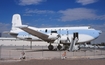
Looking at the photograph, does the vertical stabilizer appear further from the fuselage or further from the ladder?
the ladder

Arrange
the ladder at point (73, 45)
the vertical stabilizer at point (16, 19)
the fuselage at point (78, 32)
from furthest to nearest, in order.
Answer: the vertical stabilizer at point (16, 19) < the fuselage at point (78, 32) < the ladder at point (73, 45)

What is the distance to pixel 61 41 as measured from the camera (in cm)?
3219

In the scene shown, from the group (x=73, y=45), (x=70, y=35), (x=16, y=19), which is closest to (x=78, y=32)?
(x=70, y=35)

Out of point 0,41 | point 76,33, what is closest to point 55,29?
point 76,33

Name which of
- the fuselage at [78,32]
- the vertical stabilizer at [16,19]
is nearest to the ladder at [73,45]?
the fuselage at [78,32]

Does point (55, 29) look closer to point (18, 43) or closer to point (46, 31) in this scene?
point (46, 31)

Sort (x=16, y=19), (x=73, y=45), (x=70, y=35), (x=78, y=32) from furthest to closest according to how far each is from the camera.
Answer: (x=16, y=19)
(x=70, y=35)
(x=78, y=32)
(x=73, y=45)

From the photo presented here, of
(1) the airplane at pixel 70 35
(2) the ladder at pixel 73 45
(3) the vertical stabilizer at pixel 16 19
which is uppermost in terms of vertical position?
(3) the vertical stabilizer at pixel 16 19

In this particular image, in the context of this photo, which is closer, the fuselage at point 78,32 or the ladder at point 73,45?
the ladder at point 73,45

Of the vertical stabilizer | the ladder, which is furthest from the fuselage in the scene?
the vertical stabilizer

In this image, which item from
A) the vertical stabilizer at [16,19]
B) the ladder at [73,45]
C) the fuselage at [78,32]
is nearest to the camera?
the ladder at [73,45]

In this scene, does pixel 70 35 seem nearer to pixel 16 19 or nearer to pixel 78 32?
pixel 78 32

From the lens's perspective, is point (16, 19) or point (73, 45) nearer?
point (73, 45)

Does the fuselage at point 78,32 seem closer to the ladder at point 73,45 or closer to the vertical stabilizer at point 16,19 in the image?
the ladder at point 73,45
